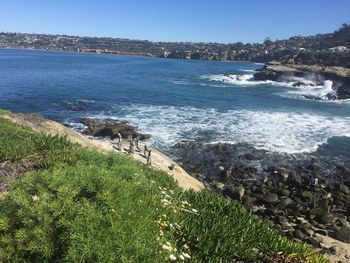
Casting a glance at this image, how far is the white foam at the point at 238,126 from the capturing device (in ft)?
123

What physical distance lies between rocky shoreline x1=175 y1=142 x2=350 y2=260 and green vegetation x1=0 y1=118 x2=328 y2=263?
413 inches

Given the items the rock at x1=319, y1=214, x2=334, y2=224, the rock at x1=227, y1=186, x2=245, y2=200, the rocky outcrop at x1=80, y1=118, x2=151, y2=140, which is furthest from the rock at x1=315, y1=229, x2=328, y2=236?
the rocky outcrop at x1=80, y1=118, x2=151, y2=140

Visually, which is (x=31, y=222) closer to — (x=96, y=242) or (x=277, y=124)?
(x=96, y=242)

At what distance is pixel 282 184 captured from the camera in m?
28.0

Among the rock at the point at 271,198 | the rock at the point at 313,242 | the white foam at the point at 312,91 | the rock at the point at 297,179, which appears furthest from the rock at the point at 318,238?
the white foam at the point at 312,91

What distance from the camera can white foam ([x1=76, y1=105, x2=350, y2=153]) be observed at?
3747cm

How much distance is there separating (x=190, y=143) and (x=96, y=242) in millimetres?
29036

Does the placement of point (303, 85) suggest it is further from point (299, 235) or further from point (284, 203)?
point (299, 235)

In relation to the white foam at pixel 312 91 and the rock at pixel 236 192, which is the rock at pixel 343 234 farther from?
the white foam at pixel 312 91

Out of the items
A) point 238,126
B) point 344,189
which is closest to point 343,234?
point 344,189

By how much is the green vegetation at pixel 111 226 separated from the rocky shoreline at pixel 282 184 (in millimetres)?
10502

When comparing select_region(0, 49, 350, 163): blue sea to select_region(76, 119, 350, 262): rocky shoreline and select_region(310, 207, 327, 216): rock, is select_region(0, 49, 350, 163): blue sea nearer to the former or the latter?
select_region(76, 119, 350, 262): rocky shoreline

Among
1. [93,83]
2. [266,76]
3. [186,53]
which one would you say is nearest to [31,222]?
[93,83]

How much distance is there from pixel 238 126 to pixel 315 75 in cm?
5349
